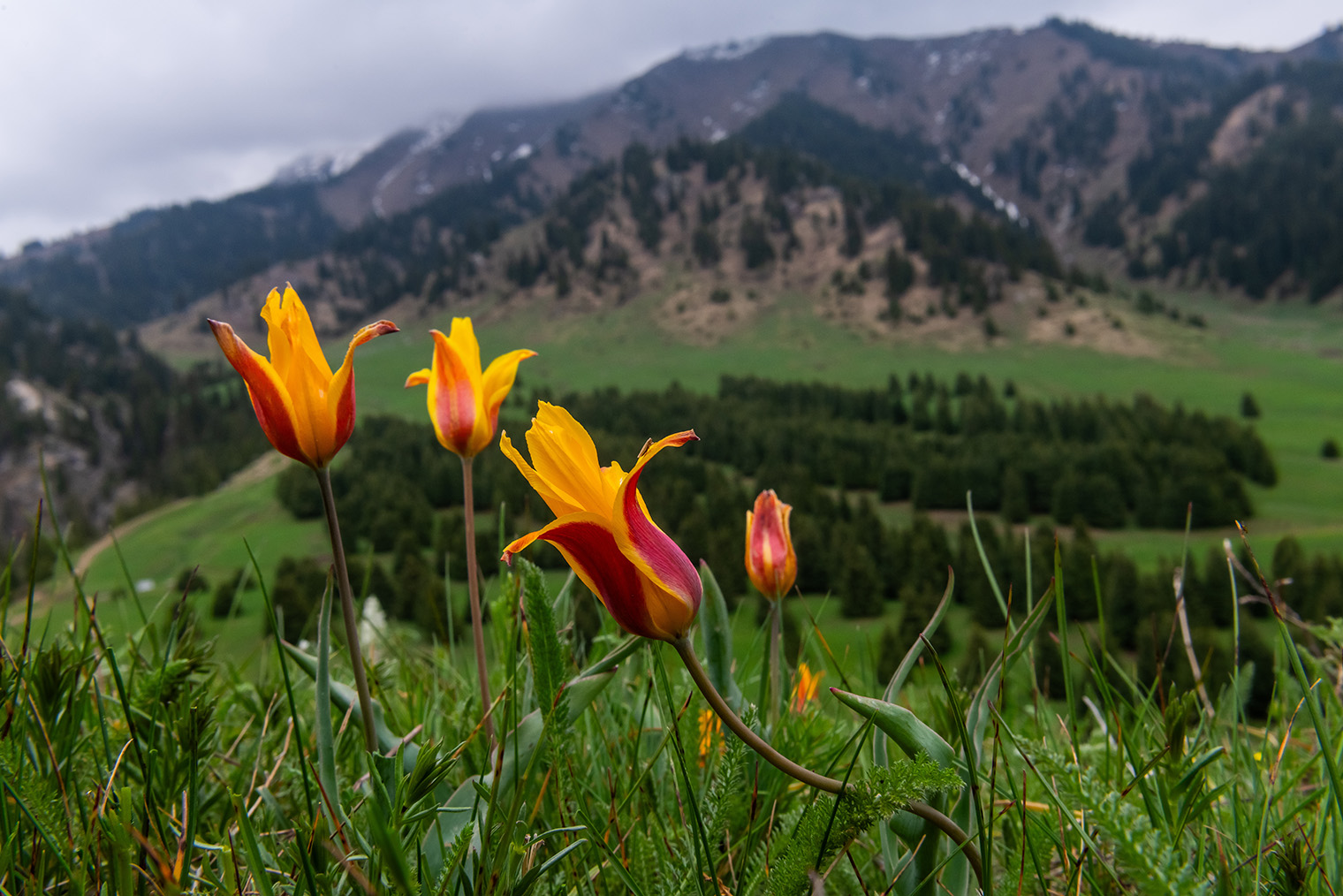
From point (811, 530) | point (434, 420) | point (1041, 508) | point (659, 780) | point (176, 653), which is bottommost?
point (1041, 508)

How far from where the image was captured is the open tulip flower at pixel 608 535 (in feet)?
3.51

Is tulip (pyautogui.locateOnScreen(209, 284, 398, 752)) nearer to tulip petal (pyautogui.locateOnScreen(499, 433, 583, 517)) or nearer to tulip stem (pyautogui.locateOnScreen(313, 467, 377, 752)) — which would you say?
tulip stem (pyautogui.locateOnScreen(313, 467, 377, 752))

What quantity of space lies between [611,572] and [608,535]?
6cm

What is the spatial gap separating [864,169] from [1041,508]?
151842mm

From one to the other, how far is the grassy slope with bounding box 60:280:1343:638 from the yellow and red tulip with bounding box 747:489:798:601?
28589 millimetres

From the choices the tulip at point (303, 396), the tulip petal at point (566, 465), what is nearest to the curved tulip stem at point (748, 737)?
the tulip petal at point (566, 465)

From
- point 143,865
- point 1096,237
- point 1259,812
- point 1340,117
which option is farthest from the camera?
point 1096,237

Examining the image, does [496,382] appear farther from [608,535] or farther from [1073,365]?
[1073,365]

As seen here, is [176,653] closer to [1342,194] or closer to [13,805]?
[13,805]

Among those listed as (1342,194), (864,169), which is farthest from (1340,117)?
(864,169)

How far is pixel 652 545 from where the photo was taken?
3.72 feet

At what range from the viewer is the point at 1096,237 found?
15188 cm

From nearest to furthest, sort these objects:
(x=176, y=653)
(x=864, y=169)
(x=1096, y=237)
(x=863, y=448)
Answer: (x=176, y=653)
(x=863, y=448)
(x=1096, y=237)
(x=864, y=169)

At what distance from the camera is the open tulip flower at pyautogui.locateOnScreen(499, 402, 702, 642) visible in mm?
1071
